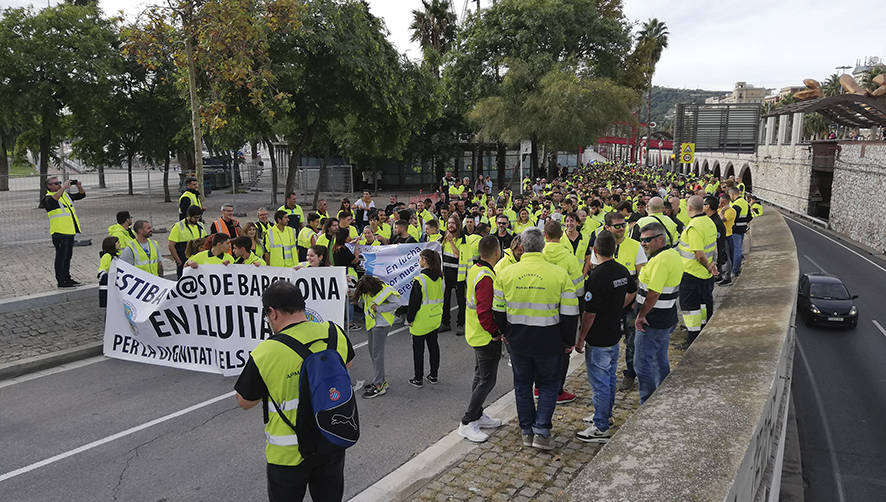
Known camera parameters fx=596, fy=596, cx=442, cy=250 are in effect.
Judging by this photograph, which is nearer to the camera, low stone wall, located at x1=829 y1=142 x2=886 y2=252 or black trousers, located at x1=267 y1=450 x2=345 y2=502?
black trousers, located at x1=267 y1=450 x2=345 y2=502

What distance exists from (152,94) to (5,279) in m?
17.4

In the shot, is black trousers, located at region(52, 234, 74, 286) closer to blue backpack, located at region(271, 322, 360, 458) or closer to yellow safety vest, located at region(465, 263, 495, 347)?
yellow safety vest, located at region(465, 263, 495, 347)

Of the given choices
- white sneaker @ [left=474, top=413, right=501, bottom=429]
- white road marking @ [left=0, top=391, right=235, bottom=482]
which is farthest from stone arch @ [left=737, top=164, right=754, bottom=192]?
white road marking @ [left=0, top=391, right=235, bottom=482]

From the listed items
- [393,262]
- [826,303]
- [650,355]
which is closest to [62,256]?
[393,262]

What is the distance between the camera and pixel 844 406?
468 inches

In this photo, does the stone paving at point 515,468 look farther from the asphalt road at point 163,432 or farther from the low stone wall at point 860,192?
the low stone wall at point 860,192

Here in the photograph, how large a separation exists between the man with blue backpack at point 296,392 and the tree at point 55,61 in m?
22.6

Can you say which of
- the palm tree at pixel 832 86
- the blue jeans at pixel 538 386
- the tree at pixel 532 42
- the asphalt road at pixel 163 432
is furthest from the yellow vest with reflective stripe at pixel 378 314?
the palm tree at pixel 832 86

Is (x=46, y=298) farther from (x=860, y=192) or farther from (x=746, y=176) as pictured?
(x=746, y=176)

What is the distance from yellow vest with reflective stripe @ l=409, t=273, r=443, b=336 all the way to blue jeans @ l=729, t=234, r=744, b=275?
25.6ft

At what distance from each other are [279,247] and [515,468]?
6613mm

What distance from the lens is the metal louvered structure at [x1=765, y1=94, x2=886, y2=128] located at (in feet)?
111

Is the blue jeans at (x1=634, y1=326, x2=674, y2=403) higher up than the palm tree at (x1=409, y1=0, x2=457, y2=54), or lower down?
lower down

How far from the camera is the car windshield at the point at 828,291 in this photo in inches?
643
